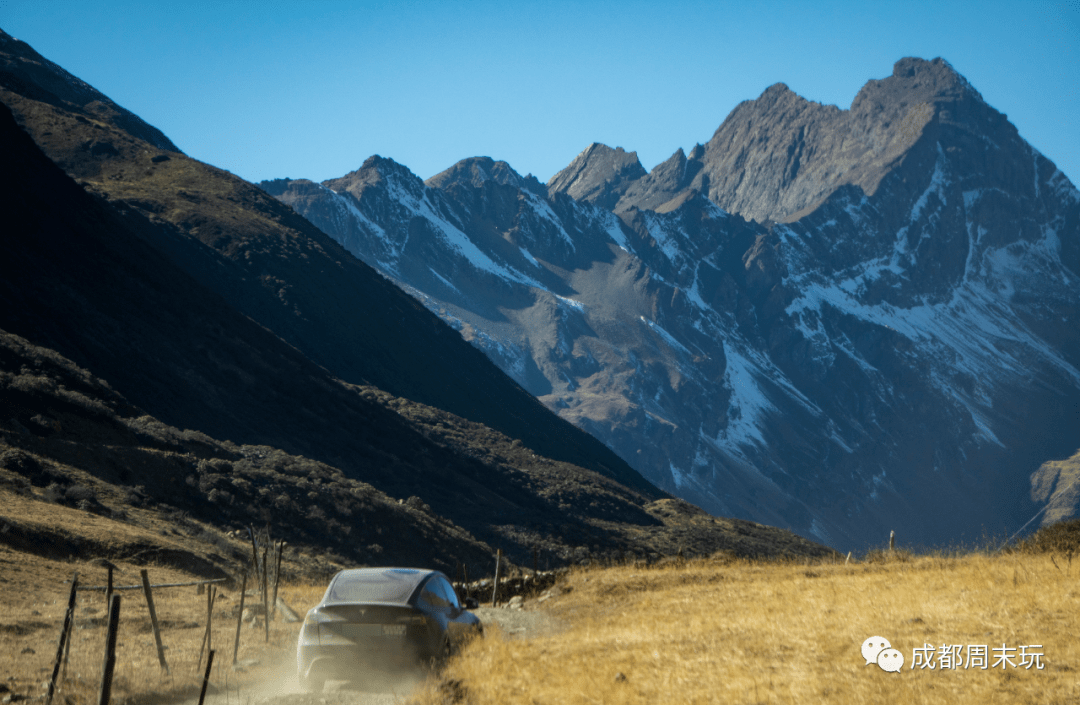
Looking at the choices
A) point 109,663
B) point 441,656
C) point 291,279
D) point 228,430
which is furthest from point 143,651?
point 291,279

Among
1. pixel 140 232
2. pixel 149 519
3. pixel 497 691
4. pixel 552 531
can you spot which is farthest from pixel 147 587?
pixel 140 232

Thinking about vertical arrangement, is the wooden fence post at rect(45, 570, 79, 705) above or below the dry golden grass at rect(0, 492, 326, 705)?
above

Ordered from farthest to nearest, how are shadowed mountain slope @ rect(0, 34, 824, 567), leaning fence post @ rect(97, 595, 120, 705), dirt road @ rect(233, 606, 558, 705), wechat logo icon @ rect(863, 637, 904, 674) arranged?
shadowed mountain slope @ rect(0, 34, 824, 567) → wechat logo icon @ rect(863, 637, 904, 674) → dirt road @ rect(233, 606, 558, 705) → leaning fence post @ rect(97, 595, 120, 705)

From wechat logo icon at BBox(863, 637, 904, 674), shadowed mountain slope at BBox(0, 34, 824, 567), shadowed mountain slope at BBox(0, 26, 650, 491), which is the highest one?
shadowed mountain slope at BBox(0, 26, 650, 491)

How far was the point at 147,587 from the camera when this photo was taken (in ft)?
35.3

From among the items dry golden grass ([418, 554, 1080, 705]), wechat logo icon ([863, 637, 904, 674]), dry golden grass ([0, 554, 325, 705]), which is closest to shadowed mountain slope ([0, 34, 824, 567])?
dry golden grass ([0, 554, 325, 705])

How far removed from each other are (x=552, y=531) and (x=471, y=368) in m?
51.8

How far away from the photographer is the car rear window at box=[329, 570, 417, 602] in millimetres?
10281

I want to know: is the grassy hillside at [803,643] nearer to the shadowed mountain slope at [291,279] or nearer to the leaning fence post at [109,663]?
the leaning fence post at [109,663]

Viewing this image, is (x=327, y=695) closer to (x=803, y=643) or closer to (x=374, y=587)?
(x=374, y=587)

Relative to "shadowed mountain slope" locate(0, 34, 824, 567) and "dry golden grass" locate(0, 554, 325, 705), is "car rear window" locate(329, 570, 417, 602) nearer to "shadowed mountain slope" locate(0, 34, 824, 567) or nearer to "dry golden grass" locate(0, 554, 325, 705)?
"dry golden grass" locate(0, 554, 325, 705)

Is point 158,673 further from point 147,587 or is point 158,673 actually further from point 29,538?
point 29,538

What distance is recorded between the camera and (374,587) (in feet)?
34.5

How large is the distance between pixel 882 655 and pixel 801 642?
52.3 inches
